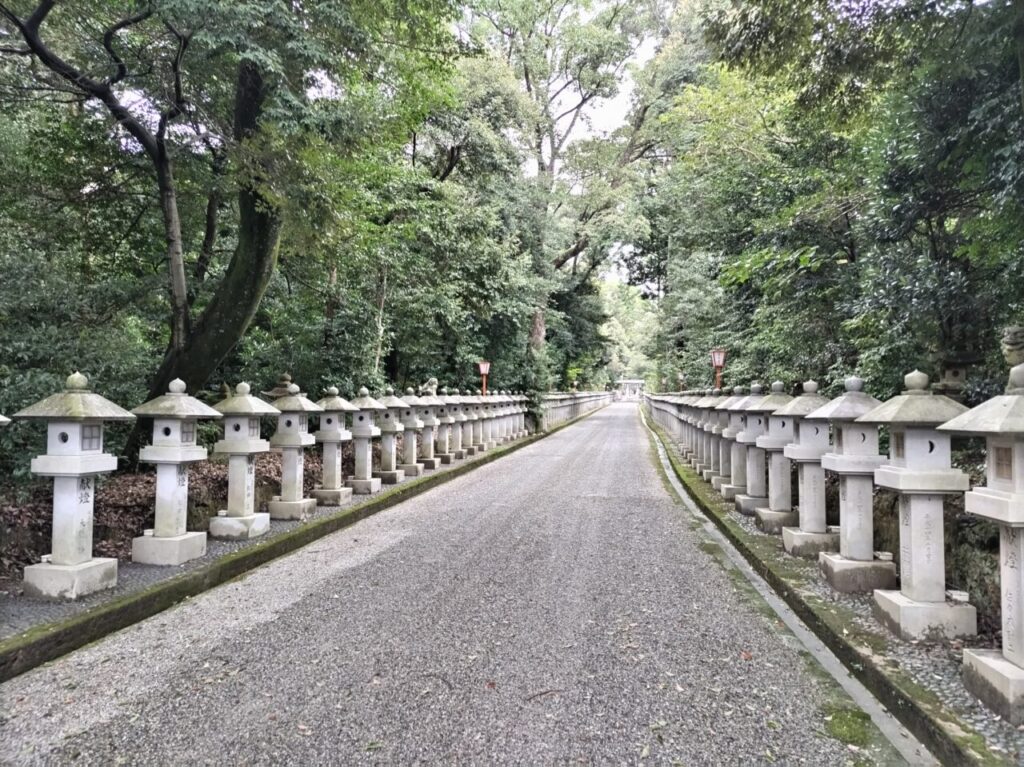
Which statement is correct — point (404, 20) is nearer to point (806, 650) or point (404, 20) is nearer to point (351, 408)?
point (351, 408)

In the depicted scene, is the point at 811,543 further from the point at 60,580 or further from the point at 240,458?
the point at 60,580

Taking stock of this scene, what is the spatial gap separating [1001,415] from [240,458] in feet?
17.0

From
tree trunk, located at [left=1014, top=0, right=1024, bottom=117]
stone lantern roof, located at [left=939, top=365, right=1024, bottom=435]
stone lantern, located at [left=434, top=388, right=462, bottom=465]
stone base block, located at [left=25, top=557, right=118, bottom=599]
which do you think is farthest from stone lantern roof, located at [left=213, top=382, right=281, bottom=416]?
tree trunk, located at [left=1014, top=0, right=1024, bottom=117]

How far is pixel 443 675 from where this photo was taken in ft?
9.60

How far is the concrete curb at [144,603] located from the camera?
3039mm

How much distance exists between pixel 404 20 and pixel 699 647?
21.8ft

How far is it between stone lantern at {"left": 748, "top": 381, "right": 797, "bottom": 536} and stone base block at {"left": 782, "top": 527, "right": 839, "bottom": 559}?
731mm

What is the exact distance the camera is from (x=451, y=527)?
6309 mm

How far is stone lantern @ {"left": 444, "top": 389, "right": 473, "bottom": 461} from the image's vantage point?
461 inches

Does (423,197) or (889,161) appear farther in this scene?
(423,197)

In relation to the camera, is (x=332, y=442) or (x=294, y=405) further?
(x=332, y=442)

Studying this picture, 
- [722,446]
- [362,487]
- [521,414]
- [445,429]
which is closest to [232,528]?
[362,487]

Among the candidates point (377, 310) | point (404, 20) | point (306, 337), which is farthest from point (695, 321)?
point (404, 20)

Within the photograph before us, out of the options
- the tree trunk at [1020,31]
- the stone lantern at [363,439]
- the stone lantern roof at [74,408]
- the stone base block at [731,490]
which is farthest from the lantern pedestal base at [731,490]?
the stone lantern roof at [74,408]
